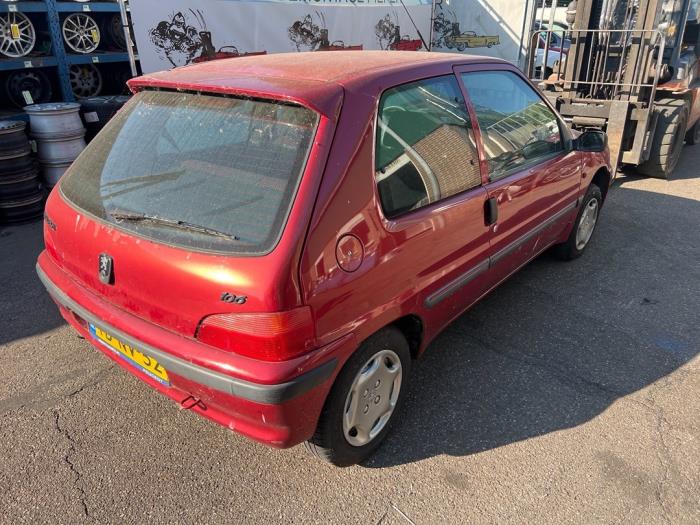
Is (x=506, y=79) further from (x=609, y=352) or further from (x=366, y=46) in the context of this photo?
(x=366, y=46)

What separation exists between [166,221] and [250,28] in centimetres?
679

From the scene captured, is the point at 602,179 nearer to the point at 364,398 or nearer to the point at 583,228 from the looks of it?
the point at 583,228

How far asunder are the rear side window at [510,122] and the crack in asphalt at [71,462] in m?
2.49

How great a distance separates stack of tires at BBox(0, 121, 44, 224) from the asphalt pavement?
6.79ft

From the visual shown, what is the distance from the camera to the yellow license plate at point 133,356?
216cm

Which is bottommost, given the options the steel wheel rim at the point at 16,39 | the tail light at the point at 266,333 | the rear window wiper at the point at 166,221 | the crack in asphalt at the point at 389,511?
the crack in asphalt at the point at 389,511

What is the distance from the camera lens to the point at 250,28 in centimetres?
794

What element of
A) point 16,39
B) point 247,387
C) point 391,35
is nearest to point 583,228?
point 247,387

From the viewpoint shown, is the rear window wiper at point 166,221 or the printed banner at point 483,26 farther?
the printed banner at point 483,26

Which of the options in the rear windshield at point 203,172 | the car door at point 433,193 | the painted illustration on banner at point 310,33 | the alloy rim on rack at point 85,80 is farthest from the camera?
the painted illustration on banner at point 310,33

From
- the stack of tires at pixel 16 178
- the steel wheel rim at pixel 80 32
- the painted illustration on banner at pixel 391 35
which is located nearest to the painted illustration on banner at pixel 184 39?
the steel wheel rim at pixel 80 32

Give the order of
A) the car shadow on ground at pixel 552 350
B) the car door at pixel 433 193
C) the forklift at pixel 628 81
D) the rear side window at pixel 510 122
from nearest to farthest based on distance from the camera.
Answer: the car door at pixel 433 193
the car shadow on ground at pixel 552 350
the rear side window at pixel 510 122
the forklift at pixel 628 81

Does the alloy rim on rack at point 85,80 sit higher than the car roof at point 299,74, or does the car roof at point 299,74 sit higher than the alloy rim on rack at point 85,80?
the car roof at point 299,74

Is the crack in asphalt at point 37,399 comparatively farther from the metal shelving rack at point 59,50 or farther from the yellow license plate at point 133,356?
the metal shelving rack at point 59,50
